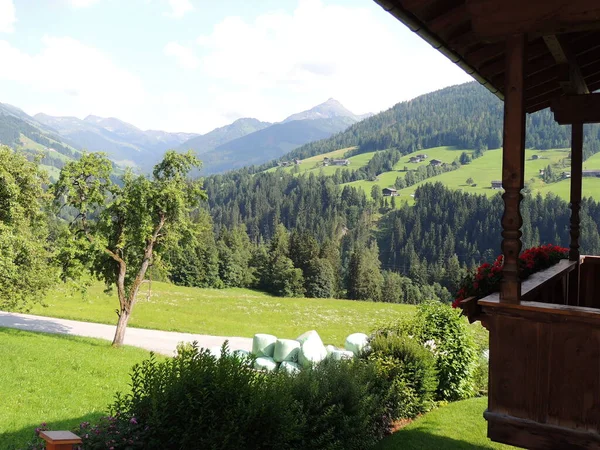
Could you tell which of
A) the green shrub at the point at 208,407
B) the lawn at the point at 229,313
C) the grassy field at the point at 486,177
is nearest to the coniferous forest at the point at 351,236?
the lawn at the point at 229,313

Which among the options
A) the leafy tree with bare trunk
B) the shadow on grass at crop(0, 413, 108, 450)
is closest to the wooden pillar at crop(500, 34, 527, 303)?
the shadow on grass at crop(0, 413, 108, 450)

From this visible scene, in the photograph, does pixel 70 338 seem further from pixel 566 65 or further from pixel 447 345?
pixel 566 65

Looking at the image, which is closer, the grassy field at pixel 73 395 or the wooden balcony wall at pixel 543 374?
the wooden balcony wall at pixel 543 374

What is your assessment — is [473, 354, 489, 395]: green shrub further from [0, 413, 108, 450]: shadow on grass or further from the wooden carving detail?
[0, 413, 108, 450]: shadow on grass

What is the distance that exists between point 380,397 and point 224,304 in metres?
32.7

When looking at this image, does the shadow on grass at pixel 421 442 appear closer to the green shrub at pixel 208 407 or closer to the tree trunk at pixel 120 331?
the green shrub at pixel 208 407

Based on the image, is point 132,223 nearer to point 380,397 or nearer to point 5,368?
point 5,368

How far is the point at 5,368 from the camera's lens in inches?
583

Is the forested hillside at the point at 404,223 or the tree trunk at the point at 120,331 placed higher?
the forested hillside at the point at 404,223

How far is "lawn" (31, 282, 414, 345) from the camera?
3073 cm

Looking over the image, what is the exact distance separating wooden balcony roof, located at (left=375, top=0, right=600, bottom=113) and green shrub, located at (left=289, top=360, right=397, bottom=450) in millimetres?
4905

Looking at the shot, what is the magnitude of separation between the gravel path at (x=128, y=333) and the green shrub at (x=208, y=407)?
1577 cm

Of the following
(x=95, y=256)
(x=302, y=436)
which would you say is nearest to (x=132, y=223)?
(x=95, y=256)

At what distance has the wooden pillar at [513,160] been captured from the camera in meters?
4.35
